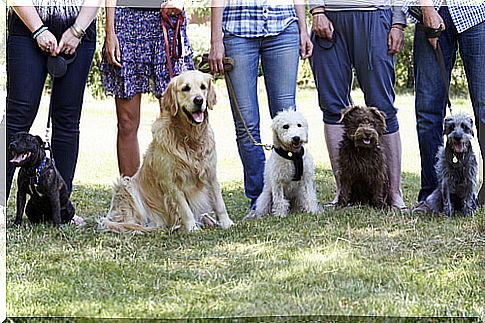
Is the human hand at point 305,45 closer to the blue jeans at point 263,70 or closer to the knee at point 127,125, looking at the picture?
the blue jeans at point 263,70

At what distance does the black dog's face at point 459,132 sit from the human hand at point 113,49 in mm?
1877

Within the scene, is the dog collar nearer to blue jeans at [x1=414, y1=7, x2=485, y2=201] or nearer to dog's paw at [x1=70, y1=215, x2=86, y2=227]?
dog's paw at [x1=70, y1=215, x2=86, y2=227]

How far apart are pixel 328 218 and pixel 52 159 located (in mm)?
1586

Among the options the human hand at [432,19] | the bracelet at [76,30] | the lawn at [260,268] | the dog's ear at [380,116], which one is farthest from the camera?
the dog's ear at [380,116]

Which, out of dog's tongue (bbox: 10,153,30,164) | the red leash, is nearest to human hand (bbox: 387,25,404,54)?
the red leash

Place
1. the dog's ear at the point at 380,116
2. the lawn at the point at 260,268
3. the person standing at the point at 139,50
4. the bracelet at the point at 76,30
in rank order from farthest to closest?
the dog's ear at the point at 380,116 → the person standing at the point at 139,50 → the bracelet at the point at 76,30 → the lawn at the point at 260,268

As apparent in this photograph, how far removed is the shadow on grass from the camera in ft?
10.4

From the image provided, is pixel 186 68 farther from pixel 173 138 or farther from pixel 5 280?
pixel 5 280

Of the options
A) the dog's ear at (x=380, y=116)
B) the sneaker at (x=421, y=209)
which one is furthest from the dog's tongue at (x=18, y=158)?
the sneaker at (x=421, y=209)

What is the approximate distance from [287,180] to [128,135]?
0.98 m

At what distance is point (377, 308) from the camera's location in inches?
123

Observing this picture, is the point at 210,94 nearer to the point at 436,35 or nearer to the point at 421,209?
the point at 436,35

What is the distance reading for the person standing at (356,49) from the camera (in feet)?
14.8

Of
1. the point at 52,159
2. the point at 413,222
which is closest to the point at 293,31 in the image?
the point at 413,222
